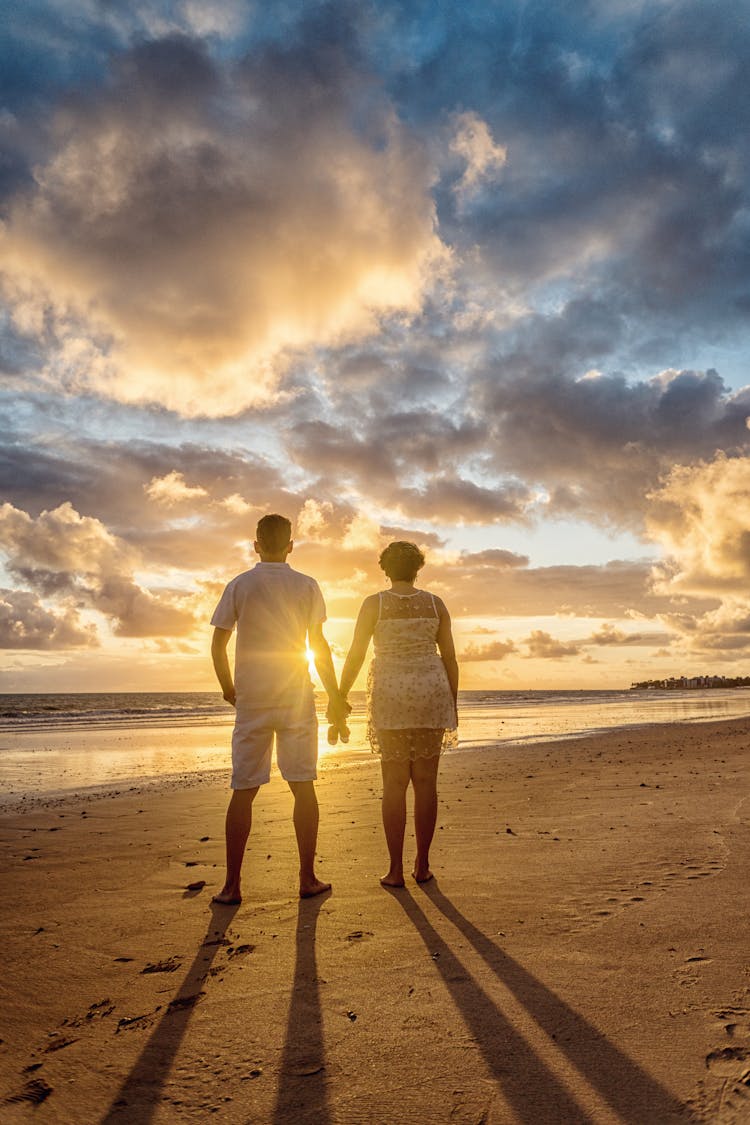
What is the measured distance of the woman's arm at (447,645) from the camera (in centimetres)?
522

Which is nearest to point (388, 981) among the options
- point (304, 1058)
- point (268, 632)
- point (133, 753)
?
point (304, 1058)

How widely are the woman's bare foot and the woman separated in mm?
927

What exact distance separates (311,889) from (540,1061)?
2372 mm

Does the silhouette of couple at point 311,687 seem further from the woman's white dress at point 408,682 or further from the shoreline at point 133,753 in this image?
the shoreline at point 133,753

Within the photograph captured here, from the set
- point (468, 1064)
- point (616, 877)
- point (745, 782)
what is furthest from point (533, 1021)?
point (745, 782)

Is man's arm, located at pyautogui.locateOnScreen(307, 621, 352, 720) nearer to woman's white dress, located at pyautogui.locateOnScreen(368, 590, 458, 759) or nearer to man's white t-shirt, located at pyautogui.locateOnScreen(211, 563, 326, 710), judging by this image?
man's white t-shirt, located at pyautogui.locateOnScreen(211, 563, 326, 710)

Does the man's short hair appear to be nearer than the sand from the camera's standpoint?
No

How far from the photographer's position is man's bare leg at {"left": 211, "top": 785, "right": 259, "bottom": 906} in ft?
15.0

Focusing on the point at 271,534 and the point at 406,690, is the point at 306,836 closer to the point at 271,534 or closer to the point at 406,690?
the point at 406,690

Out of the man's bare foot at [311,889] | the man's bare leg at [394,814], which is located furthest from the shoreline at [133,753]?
the man's bare leg at [394,814]

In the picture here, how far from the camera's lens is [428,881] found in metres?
4.90

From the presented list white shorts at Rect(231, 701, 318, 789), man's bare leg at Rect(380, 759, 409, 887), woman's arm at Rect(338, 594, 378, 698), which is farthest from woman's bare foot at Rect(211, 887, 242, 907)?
woman's arm at Rect(338, 594, 378, 698)

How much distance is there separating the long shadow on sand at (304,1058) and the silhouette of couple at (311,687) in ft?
4.20

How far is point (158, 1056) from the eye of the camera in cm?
267
